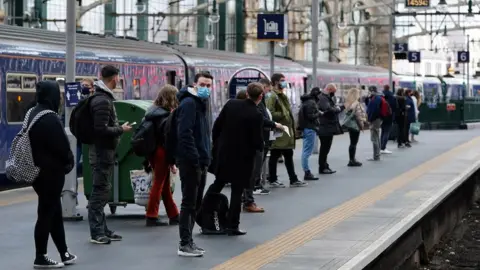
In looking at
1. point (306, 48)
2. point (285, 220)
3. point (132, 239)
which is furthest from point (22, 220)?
point (306, 48)

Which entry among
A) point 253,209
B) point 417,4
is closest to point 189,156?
point 253,209

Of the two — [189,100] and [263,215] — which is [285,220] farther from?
[189,100]

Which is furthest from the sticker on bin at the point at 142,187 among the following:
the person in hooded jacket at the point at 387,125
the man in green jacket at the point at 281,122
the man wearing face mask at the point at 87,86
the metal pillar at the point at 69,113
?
the person in hooded jacket at the point at 387,125

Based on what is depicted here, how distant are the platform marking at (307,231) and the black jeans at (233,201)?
543 mm

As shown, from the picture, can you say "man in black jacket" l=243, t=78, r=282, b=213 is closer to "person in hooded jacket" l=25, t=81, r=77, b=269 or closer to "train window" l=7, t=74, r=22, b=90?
"person in hooded jacket" l=25, t=81, r=77, b=269

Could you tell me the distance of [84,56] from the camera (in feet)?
81.0

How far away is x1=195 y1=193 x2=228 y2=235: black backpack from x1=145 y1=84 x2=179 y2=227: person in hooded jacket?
65 centimetres

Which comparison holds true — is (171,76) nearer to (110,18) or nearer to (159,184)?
(159,184)

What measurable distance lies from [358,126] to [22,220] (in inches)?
467

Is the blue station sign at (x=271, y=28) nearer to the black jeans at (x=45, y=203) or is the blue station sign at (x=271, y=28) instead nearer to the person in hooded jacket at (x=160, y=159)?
the person in hooded jacket at (x=160, y=159)

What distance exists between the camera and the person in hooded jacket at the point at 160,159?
14.1 m

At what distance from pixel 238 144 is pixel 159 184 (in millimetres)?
1340

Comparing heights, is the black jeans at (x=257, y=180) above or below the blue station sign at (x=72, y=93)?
below

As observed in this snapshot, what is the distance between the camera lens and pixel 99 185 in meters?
12.9
